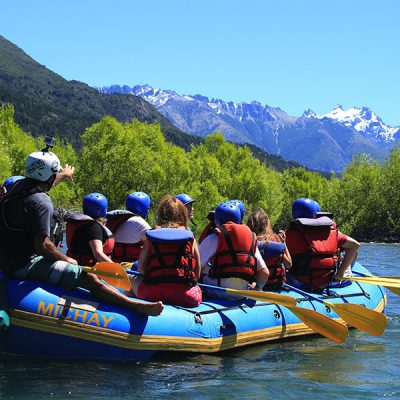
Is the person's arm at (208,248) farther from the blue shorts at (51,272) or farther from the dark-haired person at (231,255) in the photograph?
the blue shorts at (51,272)

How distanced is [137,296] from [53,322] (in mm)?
1178

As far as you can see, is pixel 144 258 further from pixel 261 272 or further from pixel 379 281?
pixel 379 281

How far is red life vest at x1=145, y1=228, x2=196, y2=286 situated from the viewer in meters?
6.77

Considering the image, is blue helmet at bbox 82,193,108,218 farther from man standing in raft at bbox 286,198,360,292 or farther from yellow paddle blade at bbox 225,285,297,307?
man standing in raft at bbox 286,198,360,292

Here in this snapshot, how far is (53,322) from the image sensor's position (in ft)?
20.4

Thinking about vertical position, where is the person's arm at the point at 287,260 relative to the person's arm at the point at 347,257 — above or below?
below

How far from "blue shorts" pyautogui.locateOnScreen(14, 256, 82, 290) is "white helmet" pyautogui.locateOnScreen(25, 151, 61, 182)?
848 mm

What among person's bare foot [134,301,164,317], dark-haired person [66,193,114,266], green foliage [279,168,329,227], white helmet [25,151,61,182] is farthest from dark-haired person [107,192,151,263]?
green foliage [279,168,329,227]

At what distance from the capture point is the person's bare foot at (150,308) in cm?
648

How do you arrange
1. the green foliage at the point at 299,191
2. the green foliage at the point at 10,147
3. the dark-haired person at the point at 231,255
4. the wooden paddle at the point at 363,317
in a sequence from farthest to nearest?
the green foliage at the point at 299,191 < the green foliage at the point at 10,147 < the wooden paddle at the point at 363,317 < the dark-haired person at the point at 231,255

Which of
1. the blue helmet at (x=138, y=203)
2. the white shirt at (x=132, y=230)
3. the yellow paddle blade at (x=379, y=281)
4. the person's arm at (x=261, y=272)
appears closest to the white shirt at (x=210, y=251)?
the person's arm at (x=261, y=272)

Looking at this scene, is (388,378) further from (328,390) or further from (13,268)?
(13,268)

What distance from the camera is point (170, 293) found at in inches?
276

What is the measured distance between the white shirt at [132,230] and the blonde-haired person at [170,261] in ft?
5.75
